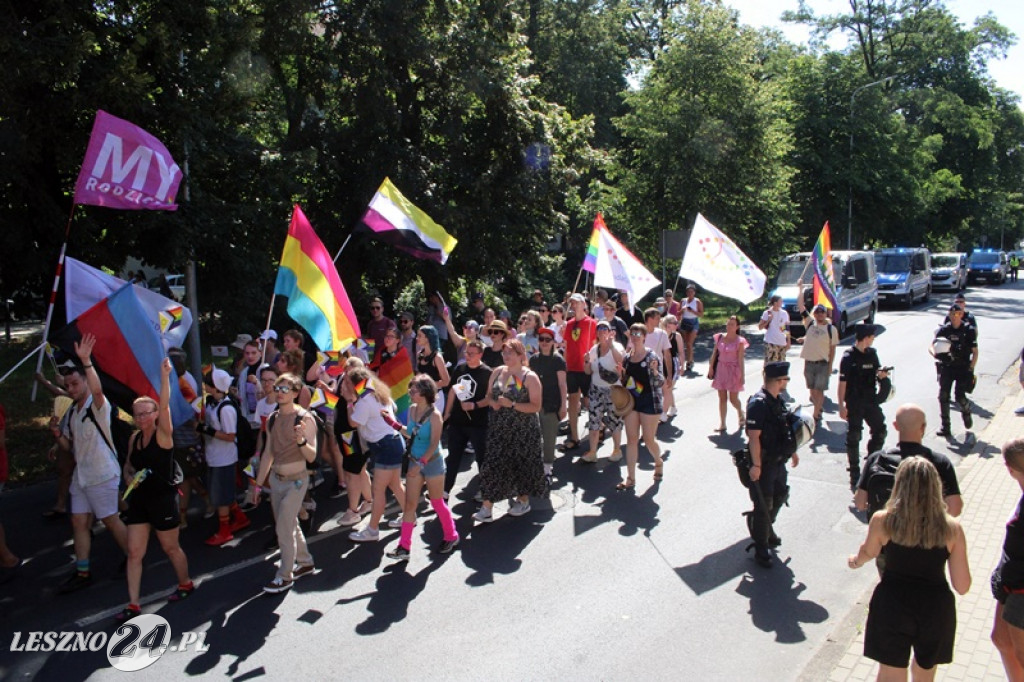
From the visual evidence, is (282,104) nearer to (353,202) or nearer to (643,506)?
(353,202)

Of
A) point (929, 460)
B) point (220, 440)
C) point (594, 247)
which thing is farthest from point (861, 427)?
point (220, 440)

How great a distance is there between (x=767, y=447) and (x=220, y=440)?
4750mm

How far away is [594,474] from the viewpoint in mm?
9164

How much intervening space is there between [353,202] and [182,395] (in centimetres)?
907

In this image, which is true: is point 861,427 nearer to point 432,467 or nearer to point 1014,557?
point 1014,557

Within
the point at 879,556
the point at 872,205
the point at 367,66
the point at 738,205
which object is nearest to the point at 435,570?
the point at 879,556

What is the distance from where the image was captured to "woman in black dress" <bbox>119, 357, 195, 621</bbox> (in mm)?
5785

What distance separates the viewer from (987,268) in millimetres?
42969

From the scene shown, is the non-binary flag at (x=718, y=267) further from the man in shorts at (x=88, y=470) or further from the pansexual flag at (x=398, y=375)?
the man in shorts at (x=88, y=470)

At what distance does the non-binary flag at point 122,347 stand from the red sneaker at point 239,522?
163 centimetres

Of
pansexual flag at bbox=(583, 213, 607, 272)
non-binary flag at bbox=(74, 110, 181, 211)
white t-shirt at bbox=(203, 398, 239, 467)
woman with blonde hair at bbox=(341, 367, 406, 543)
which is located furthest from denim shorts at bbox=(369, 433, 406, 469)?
pansexual flag at bbox=(583, 213, 607, 272)

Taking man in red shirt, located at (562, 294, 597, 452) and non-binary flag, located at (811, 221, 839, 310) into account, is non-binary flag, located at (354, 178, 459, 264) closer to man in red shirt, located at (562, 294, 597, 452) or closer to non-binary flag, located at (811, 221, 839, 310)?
man in red shirt, located at (562, 294, 597, 452)

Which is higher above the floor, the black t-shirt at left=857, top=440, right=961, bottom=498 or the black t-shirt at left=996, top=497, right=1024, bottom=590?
the black t-shirt at left=857, top=440, right=961, bottom=498

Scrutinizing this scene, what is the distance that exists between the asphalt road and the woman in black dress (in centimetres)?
49
